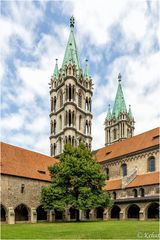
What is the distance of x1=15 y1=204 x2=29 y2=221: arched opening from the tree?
3027 mm

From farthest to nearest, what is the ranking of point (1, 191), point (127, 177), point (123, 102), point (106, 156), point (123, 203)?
point (123, 102), point (106, 156), point (127, 177), point (123, 203), point (1, 191)

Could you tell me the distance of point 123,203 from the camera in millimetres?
38844

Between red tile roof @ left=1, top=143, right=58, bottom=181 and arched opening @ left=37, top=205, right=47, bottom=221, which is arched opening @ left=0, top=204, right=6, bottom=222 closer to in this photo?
red tile roof @ left=1, top=143, right=58, bottom=181

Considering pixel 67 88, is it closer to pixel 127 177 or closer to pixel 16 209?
pixel 127 177

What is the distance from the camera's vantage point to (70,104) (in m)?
62.3

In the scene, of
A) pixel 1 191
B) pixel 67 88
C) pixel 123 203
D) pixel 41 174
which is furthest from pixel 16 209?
pixel 67 88

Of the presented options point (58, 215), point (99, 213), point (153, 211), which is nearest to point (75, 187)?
point (58, 215)

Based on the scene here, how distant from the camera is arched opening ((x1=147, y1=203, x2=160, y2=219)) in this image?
114 ft

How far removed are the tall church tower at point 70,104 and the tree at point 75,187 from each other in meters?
23.4

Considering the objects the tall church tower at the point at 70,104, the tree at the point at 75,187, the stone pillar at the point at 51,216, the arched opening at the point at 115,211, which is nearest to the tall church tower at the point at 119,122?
the tall church tower at the point at 70,104

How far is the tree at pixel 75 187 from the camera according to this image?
3409cm

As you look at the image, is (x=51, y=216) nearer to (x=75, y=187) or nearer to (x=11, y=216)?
(x=11, y=216)

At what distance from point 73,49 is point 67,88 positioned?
43.4 feet

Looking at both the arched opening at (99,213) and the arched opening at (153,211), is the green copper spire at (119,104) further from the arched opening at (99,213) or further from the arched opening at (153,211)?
the arched opening at (153,211)
